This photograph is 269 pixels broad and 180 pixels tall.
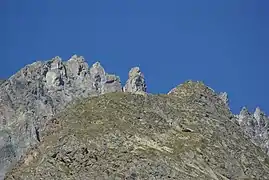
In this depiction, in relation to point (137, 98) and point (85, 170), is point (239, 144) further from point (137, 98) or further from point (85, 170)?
point (85, 170)

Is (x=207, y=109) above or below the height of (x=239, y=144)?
above

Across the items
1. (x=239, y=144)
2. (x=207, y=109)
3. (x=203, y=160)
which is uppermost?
(x=207, y=109)

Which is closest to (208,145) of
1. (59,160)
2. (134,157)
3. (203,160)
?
(203,160)

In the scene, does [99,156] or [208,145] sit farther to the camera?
[208,145]

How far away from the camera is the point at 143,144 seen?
38.6 meters

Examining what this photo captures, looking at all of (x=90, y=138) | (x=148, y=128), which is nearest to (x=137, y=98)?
(x=148, y=128)

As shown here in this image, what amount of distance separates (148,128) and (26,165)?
630 cm

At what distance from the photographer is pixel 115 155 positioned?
37.0 m

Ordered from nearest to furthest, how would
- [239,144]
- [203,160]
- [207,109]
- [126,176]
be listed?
[126,176]
[203,160]
[239,144]
[207,109]

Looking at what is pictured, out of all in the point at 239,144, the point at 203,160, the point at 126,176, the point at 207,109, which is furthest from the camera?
the point at 207,109

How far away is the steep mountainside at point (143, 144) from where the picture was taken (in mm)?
36250

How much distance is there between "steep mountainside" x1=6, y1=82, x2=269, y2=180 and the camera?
36.2 m

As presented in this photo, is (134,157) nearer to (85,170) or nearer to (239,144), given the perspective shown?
(85,170)

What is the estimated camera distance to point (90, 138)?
37812 mm
